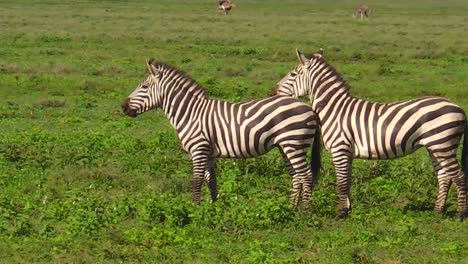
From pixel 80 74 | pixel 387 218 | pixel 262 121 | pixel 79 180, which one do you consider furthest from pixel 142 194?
pixel 80 74

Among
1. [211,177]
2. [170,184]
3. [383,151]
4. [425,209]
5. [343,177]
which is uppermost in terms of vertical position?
[383,151]

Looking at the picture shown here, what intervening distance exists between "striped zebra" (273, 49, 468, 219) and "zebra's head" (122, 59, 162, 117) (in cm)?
188

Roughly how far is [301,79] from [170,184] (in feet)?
7.96

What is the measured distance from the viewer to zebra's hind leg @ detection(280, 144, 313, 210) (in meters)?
9.80

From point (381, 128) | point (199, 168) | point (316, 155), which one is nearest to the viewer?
point (381, 128)

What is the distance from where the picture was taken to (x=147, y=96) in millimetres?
10539

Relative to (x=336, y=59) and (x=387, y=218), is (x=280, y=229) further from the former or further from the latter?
(x=336, y=59)

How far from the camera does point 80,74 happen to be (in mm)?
22484

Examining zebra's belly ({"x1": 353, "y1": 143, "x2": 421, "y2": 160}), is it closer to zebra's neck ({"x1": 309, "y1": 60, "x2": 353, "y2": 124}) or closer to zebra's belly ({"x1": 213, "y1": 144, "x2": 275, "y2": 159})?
zebra's neck ({"x1": 309, "y1": 60, "x2": 353, "y2": 124})

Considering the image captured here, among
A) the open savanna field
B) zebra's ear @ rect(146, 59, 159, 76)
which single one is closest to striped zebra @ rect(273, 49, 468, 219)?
the open savanna field

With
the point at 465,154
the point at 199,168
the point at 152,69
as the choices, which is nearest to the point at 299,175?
the point at 199,168

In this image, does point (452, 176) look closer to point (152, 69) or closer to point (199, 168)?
point (199, 168)

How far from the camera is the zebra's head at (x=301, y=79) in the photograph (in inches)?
403

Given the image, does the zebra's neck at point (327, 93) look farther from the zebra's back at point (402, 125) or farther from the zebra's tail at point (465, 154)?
the zebra's tail at point (465, 154)
